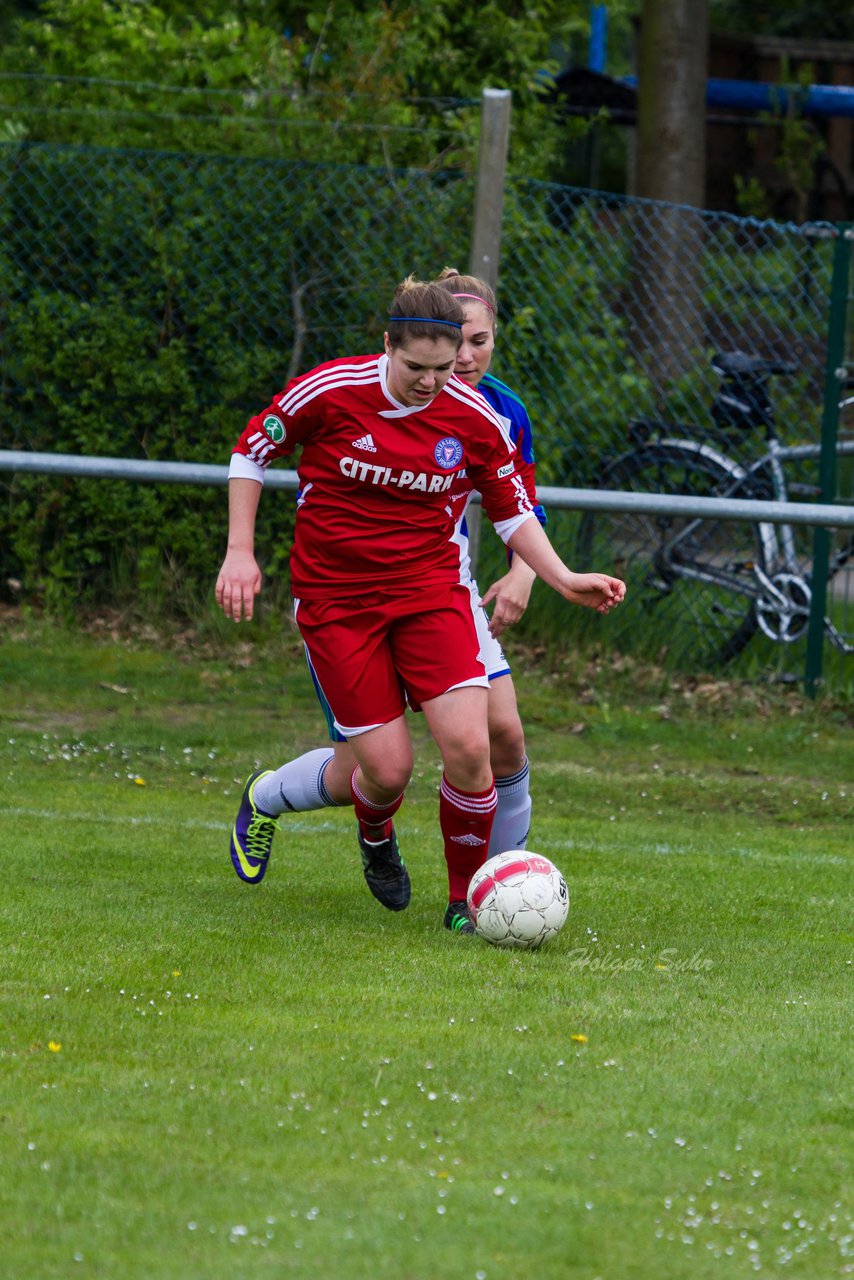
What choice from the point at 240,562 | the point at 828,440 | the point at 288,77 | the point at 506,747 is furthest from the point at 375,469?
the point at 288,77

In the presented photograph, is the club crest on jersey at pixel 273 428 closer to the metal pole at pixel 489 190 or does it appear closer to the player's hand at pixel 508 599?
the player's hand at pixel 508 599

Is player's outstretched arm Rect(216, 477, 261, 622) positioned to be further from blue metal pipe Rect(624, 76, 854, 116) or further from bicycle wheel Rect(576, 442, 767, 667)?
blue metal pipe Rect(624, 76, 854, 116)

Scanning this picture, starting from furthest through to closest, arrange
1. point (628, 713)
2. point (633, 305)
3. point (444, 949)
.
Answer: point (633, 305), point (628, 713), point (444, 949)

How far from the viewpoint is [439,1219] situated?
2980mm

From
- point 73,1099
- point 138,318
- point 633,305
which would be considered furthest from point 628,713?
point 73,1099

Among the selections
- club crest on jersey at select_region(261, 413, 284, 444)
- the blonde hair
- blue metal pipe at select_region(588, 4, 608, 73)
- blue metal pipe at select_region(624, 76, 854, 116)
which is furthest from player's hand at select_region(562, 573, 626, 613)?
blue metal pipe at select_region(588, 4, 608, 73)

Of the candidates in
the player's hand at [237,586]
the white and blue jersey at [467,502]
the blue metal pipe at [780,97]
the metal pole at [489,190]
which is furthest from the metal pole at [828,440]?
the blue metal pipe at [780,97]

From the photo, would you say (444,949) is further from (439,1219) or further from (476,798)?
(439,1219)

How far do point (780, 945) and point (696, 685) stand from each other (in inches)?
161

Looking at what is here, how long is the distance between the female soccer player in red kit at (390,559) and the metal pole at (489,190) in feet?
11.2

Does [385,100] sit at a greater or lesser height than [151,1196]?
greater

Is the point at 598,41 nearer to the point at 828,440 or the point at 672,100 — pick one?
the point at 672,100

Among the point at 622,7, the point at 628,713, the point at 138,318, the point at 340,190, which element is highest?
the point at 622,7

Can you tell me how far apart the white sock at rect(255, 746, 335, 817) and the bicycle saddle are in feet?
15.0
